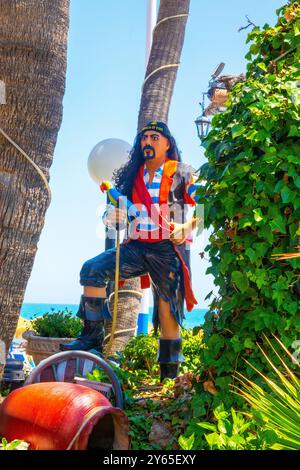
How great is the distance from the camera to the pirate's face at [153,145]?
5684 mm

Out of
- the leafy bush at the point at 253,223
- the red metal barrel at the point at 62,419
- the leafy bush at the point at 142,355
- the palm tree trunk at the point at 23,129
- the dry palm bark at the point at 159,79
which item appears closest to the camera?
the red metal barrel at the point at 62,419

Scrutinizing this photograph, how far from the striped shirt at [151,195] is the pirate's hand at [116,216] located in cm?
15

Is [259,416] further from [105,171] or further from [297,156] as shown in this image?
[105,171]

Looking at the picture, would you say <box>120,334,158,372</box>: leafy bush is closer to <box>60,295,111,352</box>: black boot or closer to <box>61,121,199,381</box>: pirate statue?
<box>61,121,199,381</box>: pirate statue

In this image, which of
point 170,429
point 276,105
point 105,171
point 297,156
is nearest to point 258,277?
point 297,156

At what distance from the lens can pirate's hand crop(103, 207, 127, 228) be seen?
5.44 metres

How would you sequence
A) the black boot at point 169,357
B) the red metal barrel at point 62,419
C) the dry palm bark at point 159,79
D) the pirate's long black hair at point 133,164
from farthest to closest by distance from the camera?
the dry palm bark at point 159,79
the pirate's long black hair at point 133,164
the black boot at point 169,357
the red metal barrel at point 62,419

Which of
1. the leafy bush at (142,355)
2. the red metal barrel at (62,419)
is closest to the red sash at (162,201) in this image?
the leafy bush at (142,355)

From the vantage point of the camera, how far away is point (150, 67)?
8031 mm

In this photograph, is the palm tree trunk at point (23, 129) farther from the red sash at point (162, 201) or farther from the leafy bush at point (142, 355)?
the leafy bush at point (142, 355)

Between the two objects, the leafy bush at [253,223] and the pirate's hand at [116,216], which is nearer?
the leafy bush at [253,223]

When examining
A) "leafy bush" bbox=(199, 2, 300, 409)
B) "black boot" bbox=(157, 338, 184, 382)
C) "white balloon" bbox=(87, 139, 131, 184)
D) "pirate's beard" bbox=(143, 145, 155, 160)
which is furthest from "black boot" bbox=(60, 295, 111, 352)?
"white balloon" bbox=(87, 139, 131, 184)

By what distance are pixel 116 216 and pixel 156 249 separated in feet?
1.52

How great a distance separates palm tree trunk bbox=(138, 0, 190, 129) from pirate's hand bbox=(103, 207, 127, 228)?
239 centimetres
